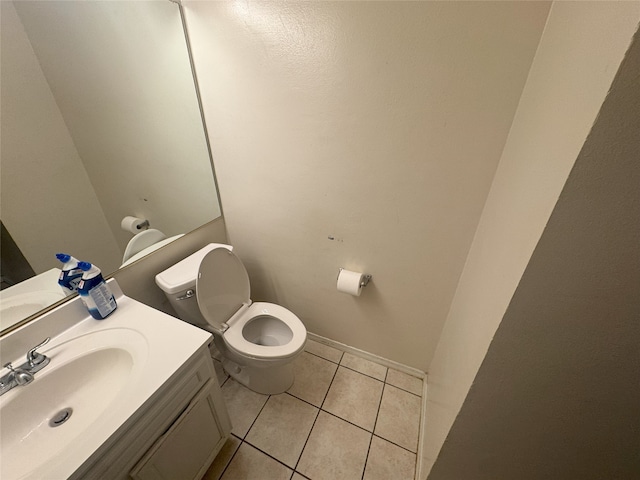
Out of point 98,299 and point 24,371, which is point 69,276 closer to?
point 98,299

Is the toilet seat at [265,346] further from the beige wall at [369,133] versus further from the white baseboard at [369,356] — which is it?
the white baseboard at [369,356]

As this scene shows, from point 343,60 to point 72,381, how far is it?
148cm

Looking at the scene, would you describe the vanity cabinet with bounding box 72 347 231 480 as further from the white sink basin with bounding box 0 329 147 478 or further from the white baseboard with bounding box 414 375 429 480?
the white baseboard with bounding box 414 375 429 480

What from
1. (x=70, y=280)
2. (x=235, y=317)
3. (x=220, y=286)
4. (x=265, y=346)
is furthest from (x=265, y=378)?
(x=70, y=280)

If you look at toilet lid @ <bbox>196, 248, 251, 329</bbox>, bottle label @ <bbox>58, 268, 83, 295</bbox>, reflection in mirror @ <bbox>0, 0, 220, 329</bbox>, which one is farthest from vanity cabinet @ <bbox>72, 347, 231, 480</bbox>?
reflection in mirror @ <bbox>0, 0, 220, 329</bbox>

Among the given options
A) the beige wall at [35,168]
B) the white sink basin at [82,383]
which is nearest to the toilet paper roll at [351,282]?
the white sink basin at [82,383]

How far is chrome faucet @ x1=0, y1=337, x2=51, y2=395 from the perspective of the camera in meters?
0.65

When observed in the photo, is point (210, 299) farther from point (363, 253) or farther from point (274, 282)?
point (363, 253)

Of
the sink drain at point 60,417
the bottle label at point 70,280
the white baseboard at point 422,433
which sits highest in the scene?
the bottle label at point 70,280

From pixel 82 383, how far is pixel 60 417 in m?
0.09

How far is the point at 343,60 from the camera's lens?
0.90m

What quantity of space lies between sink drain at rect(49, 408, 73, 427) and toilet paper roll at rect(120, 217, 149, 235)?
75cm

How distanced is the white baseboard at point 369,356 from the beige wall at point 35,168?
1.33 m

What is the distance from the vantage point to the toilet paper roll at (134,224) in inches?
45.3
